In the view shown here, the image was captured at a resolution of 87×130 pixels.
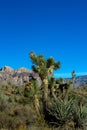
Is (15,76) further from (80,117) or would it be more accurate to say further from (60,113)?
(80,117)

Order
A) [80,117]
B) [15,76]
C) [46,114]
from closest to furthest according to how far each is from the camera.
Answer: [80,117] → [46,114] → [15,76]

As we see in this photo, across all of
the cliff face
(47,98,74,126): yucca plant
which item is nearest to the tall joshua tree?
(47,98,74,126): yucca plant

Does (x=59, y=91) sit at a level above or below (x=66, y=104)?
above

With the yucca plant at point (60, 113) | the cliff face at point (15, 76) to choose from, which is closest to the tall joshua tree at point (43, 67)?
the yucca plant at point (60, 113)

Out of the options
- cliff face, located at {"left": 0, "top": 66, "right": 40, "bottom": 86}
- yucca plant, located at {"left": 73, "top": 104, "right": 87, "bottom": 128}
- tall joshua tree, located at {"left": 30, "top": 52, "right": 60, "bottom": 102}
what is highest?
cliff face, located at {"left": 0, "top": 66, "right": 40, "bottom": 86}

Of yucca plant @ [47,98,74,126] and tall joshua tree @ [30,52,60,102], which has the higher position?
tall joshua tree @ [30,52,60,102]

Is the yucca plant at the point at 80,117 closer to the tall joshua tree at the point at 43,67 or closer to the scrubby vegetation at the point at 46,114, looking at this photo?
the scrubby vegetation at the point at 46,114

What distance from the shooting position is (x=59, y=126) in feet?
41.9

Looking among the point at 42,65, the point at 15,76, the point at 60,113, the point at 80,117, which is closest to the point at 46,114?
the point at 60,113

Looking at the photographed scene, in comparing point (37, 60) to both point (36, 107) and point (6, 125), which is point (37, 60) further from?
point (6, 125)

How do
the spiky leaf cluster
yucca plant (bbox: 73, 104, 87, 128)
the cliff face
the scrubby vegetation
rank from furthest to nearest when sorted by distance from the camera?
the cliff face < the spiky leaf cluster < yucca plant (bbox: 73, 104, 87, 128) < the scrubby vegetation

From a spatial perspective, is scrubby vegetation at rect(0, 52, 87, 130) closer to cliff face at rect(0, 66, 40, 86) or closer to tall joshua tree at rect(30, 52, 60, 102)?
tall joshua tree at rect(30, 52, 60, 102)

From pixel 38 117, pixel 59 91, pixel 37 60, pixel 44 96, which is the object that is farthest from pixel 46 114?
pixel 59 91

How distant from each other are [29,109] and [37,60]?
3360 millimetres
